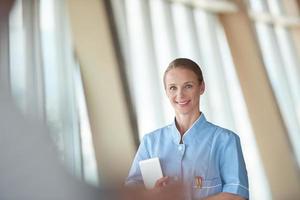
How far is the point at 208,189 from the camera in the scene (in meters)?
0.76

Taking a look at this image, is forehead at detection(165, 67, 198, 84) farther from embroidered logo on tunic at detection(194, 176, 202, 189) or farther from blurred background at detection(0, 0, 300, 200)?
embroidered logo on tunic at detection(194, 176, 202, 189)

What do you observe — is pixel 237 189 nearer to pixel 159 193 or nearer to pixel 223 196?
pixel 223 196

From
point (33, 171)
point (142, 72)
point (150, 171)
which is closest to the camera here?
point (33, 171)

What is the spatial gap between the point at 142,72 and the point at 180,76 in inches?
3.9

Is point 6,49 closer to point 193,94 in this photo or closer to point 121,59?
point 121,59

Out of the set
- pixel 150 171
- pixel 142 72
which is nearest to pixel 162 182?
pixel 150 171

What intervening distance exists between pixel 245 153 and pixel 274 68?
24cm

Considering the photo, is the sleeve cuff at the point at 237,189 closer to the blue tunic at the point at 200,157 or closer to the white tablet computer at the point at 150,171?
the blue tunic at the point at 200,157

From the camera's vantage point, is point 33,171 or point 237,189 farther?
point 237,189

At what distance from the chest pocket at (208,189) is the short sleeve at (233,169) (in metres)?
0.01

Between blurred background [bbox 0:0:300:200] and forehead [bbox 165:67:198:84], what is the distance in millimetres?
31

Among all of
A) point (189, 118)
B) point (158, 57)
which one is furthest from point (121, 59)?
point (189, 118)

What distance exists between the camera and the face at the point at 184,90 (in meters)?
0.80

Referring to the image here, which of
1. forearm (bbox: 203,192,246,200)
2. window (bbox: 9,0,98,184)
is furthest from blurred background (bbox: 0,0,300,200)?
forearm (bbox: 203,192,246,200)
